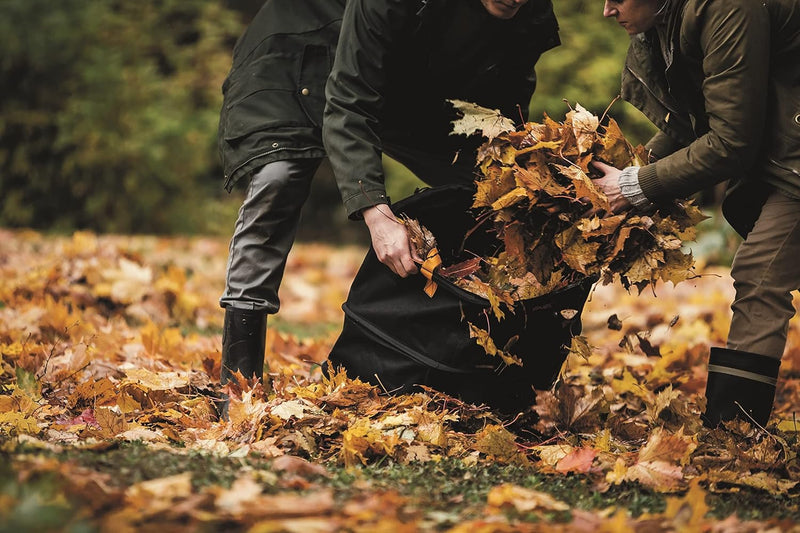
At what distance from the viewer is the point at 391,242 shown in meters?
2.69

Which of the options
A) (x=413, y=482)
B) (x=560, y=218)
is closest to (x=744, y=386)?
(x=560, y=218)

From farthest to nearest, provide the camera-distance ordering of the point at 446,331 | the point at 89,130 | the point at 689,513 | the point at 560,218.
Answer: the point at 89,130 < the point at 446,331 < the point at 560,218 < the point at 689,513

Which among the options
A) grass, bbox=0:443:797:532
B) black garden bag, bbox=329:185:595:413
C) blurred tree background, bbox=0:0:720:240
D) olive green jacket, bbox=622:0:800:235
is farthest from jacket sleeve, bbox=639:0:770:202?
blurred tree background, bbox=0:0:720:240

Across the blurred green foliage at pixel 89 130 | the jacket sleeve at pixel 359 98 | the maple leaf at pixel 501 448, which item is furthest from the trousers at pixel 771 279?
the blurred green foliage at pixel 89 130

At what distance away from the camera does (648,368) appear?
3.81 meters

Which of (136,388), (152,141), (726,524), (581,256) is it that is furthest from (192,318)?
(152,141)

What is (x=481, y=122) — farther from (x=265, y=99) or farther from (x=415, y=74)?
(x=265, y=99)

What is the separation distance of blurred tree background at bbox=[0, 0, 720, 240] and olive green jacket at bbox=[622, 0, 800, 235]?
7.35 metres

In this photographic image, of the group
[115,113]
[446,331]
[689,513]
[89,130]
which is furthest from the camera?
[115,113]

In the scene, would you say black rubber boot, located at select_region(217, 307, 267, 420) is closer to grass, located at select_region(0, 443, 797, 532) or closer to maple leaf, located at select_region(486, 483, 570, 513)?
grass, located at select_region(0, 443, 797, 532)

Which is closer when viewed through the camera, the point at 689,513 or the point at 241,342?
the point at 689,513

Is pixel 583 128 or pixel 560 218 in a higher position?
pixel 583 128

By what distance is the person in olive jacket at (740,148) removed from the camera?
8.13 ft

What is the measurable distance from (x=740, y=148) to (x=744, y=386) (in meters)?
0.75
